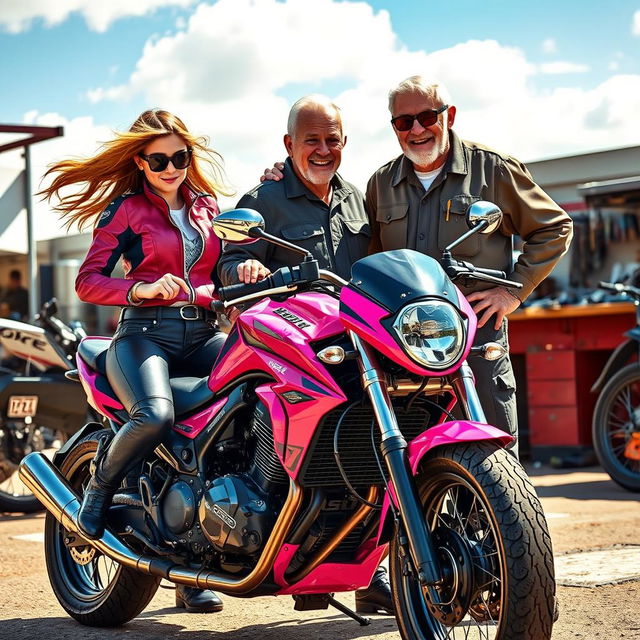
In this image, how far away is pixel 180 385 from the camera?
457 cm

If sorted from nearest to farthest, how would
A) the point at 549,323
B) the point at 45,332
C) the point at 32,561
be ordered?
the point at 32,561
the point at 45,332
the point at 549,323

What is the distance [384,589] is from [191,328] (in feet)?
4.32

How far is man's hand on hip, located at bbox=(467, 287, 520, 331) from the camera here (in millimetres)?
4375

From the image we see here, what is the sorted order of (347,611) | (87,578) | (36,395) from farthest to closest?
(36,395), (87,578), (347,611)

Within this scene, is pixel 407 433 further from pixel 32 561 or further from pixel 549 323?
pixel 549 323

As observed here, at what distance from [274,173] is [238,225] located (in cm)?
125

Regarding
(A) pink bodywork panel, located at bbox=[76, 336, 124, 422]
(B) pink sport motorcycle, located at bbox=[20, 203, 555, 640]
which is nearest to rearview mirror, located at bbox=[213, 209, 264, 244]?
(B) pink sport motorcycle, located at bbox=[20, 203, 555, 640]

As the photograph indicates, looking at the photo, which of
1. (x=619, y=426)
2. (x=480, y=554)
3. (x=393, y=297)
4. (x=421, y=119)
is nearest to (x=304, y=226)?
(x=421, y=119)

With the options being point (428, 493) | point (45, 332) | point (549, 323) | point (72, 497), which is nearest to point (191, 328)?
point (72, 497)

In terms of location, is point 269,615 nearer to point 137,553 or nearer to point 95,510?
point 137,553

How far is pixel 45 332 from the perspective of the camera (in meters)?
8.74

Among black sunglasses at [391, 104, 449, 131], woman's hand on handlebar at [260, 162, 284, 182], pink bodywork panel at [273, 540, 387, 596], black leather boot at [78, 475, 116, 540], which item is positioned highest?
black sunglasses at [391, 104, 449, 131]

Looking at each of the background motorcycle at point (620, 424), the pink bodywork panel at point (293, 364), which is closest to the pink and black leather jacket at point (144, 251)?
the pink bodywork panel at point (293, 364)

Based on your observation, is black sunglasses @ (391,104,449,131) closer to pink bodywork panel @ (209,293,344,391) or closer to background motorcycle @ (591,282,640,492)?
pink bodywork panel @ (209,293,344,391)
